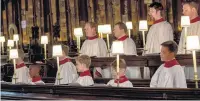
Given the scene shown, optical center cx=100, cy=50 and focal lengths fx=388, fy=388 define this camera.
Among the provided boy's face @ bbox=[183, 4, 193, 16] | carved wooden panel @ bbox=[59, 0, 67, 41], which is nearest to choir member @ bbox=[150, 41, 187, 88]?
boy's face @ bbox=[183, 4, 193, 16]

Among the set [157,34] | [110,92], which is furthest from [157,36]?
[110,92]

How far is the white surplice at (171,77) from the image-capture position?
5379mm

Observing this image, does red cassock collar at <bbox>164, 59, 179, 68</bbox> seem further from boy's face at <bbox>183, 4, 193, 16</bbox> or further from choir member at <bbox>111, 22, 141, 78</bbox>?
choir member at <bbox>111, 22, 141, 78</bbox>

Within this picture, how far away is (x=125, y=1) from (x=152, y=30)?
164 inches

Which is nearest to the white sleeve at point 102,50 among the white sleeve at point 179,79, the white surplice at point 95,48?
the white surplice at point 95,48

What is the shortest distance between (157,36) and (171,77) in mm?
2669

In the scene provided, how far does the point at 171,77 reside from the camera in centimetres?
541

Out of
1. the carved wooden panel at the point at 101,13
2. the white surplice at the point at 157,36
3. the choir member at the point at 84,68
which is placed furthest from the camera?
the carved wooden panel at the point at 101,13

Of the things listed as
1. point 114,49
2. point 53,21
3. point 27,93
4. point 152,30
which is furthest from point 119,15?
point 27,93

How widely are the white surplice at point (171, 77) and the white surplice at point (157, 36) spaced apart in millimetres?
2387

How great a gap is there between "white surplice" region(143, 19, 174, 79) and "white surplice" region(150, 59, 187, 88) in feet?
7.83

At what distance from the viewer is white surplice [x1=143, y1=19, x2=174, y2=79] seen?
7.88 m

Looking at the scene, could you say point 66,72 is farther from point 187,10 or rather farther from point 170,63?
point 170,63

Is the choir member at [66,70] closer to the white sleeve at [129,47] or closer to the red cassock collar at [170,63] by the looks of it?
the white sleeve at [129,47]
